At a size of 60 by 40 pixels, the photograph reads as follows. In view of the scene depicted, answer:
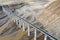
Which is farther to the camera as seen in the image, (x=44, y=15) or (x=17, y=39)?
(x=44, y=15)

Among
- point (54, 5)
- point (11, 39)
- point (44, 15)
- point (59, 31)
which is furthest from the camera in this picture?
point (54, 5)

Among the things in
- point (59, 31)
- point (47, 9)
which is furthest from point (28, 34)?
point (47, 9)

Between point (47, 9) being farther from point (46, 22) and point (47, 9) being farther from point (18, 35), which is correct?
point (18, 35)

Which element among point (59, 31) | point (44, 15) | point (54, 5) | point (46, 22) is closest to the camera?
point (59, 31)

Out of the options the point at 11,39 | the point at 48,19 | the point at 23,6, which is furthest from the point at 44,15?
the point at 11,39

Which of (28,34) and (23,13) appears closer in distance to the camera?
(28,34)

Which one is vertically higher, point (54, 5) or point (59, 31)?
point (54, 5)

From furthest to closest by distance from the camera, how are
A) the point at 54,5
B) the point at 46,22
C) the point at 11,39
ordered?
the point at 54,5, the point at 46,22, the point at 11,39

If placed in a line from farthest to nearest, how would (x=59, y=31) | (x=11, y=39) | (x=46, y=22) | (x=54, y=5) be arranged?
(x=54, y=5) → (x=46, y=22) → (x=59, y=31) → (x=11, y=39)

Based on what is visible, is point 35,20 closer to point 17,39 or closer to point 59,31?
point 59,31
